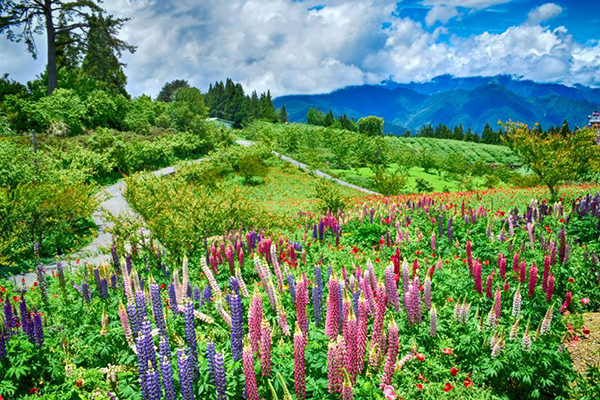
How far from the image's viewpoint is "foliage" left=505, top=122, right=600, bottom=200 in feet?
51.7

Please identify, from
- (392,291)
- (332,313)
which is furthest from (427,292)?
(332,313)

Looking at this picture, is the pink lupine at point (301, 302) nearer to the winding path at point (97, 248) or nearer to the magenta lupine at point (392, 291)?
the magenta lupine at point (392, 291)

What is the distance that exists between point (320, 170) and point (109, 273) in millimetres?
35545

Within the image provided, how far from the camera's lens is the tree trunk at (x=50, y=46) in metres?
30.5

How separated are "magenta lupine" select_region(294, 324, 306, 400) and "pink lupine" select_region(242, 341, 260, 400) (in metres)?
0.42

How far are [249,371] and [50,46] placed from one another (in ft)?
126

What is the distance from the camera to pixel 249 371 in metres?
3.25

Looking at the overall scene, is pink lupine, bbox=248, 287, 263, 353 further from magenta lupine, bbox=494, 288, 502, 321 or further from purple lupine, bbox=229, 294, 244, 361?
magenta lupine, bbox=494, 288, 502, 321

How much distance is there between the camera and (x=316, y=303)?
4949 mm

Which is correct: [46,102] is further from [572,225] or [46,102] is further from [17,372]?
[572,225]

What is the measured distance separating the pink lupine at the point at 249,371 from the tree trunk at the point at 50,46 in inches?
1502

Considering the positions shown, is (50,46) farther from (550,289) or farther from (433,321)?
(550,289)

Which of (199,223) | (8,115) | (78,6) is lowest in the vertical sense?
(199,223)

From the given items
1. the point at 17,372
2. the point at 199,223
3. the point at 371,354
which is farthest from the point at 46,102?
the point at 371,354
